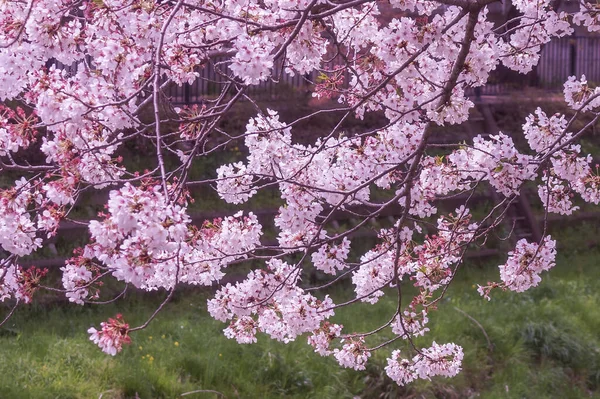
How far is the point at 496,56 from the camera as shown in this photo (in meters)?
4.10

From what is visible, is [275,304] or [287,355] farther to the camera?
[287,355]

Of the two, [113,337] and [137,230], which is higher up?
[137,230]

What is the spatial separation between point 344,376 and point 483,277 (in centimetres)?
307

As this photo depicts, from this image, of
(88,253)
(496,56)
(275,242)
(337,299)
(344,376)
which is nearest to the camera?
(88,253)

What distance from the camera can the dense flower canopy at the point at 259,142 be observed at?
2.91 m

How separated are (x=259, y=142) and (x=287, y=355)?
2658 mm

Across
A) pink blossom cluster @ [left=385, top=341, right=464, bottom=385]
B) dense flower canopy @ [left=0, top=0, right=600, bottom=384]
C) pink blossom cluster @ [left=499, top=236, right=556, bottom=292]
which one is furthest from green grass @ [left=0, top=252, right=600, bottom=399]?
pink blossom cluster @ [left=499, top=236, right=556, bottom=292]

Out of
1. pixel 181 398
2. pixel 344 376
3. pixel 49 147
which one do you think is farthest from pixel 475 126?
pixel 49 147

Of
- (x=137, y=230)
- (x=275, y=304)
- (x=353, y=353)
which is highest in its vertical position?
(x=275, y=304)

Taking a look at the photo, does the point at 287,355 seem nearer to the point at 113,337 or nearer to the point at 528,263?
the point at 528,263

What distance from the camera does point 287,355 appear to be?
654 cm

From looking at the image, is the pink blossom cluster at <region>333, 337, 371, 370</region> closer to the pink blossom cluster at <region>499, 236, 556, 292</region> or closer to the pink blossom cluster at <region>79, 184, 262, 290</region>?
the pink blossom cluster at <region>499, 236, 556, 292</region>

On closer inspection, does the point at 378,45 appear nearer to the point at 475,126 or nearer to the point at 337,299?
the point at 337,299

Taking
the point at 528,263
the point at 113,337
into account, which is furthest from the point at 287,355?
the point at 113,337
